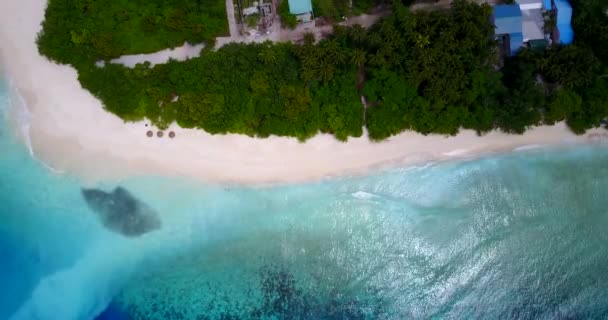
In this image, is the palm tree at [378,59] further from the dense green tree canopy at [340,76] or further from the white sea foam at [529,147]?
the white sea foam at [529,147]

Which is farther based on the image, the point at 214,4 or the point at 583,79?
the point at 214,4

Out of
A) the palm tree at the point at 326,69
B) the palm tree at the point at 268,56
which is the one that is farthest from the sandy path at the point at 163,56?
the palm tree at the point at 326,69

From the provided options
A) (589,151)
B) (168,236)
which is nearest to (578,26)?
(589,151)

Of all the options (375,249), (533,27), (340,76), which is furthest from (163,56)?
(533,27)

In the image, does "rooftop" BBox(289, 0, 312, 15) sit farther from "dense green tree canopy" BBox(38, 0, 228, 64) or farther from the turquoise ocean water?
the turquoise ocean water

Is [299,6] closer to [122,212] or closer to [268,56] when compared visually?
[268,56]

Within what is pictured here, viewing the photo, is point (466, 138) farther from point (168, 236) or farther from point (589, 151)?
point (168, 236)
